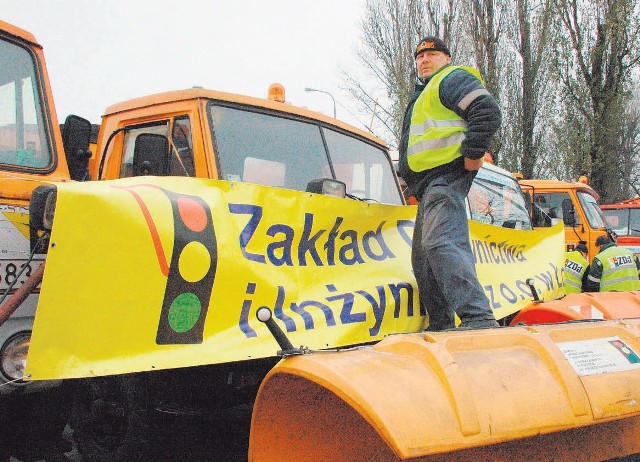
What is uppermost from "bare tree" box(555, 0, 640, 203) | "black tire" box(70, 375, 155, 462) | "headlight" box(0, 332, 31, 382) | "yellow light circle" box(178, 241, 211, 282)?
"bare tree" box(555, 0, 640, 203)

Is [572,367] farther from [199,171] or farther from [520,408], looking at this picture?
[199,171]

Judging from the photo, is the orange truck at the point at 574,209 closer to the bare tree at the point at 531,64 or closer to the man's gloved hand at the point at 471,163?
the man's gloved hand at the point at 471,163

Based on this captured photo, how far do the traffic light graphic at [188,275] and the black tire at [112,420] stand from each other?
2.17 ft

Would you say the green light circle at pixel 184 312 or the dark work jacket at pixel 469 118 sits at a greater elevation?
the dark work jacket at pixel 469 118

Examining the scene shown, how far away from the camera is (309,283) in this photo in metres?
2.70

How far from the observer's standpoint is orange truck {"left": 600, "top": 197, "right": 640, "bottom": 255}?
43.4ft

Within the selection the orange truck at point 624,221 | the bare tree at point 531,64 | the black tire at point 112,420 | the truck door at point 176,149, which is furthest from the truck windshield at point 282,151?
the bare tree at point 531,64

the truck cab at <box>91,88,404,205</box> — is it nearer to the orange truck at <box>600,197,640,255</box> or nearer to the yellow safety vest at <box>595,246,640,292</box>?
the yellow safety vest at <box>595,246,640,292</box>

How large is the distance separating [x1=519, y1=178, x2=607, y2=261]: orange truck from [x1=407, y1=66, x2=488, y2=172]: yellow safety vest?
23.8 feet

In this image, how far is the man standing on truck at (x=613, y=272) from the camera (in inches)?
238

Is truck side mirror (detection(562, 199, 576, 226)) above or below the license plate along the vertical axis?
above

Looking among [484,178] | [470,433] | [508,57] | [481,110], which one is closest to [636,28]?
[508,57]

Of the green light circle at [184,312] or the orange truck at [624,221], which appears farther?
the orange truck at [624,221]

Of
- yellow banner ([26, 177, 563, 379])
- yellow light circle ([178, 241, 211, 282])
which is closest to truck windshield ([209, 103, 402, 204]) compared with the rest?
yellow banner ([26, 177, 563, 379])
